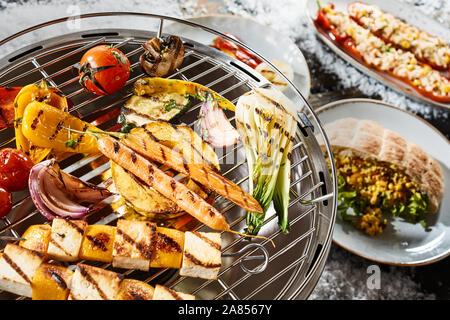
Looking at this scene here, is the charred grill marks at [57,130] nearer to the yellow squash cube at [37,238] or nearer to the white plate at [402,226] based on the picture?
the yellow squash cube at [37,238]

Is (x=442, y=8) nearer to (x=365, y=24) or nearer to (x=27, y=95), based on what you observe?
(x=365, y=24)

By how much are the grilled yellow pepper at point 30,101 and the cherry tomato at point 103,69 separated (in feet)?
0.64

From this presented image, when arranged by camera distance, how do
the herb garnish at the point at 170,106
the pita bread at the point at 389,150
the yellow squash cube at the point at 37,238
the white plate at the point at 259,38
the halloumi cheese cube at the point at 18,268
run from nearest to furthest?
the halloumi cheese cube at the point at 18,268
the yellow squash cube at the point at 37,238
the herb garnish at the point at 170,106
the pita bread at the point at 389,150
the white plate at the point at 259,38

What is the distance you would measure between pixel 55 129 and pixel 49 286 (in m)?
0.73

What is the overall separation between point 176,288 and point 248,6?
263 centimetres

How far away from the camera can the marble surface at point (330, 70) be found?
8.98 feet

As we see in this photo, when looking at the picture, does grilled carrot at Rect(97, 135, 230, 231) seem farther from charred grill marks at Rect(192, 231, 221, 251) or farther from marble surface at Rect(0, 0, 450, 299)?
marble surface at Rect(0, 0, 450, 299)

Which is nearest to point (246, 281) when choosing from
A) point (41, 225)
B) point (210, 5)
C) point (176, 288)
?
point (176, 288)

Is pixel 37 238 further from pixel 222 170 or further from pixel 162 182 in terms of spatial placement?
pixel 222 170

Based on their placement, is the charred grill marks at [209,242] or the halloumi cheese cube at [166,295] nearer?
the halloumi cheese cube at [166,295]

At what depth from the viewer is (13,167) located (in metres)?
1.89

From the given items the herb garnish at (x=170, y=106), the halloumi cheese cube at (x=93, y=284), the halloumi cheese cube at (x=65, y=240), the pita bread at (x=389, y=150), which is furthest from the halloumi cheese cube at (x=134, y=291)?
the pita bread at (x=389, y=150)

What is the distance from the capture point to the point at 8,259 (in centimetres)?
170

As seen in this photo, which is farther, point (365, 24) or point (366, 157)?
point (365, 24)
